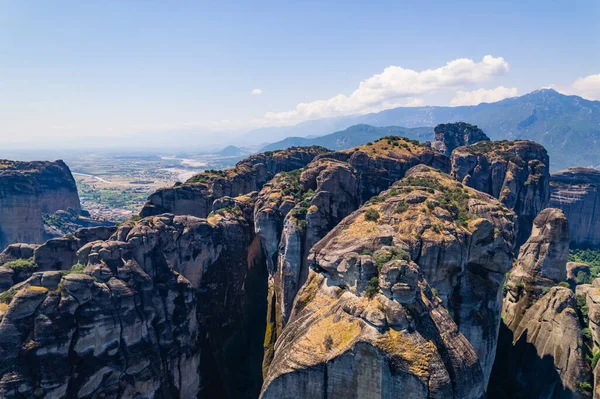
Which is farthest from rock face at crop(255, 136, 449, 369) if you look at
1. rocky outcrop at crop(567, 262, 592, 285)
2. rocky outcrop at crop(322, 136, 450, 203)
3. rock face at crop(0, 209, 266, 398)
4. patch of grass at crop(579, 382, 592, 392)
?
rocky outcrop at crop(567, 262, 592, 285)

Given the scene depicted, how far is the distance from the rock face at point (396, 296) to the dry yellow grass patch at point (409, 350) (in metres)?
0.07

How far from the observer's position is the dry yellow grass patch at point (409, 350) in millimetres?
24844

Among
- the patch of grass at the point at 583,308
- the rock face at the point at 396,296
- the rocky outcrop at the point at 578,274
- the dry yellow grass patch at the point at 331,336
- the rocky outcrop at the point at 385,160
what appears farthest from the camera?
the rocky outcrop at the point at 578,274

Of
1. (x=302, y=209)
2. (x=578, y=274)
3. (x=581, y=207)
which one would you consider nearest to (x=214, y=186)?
(x=302, y=209)

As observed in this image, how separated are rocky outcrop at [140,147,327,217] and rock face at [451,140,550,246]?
47505 mm

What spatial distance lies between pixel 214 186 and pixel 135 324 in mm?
41627

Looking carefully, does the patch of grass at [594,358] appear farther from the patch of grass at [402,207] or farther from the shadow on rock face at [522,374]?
the patch of grass at [402,207]

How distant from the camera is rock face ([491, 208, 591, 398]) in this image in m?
41.1

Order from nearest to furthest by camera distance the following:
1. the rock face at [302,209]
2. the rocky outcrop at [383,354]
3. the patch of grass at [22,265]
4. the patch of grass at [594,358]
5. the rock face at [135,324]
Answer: the rocky outcrop at [383,354], the rock face at [135,324], the patch of grass at [594,358], the patch of grass at [22,265], the rock face at [302,209]

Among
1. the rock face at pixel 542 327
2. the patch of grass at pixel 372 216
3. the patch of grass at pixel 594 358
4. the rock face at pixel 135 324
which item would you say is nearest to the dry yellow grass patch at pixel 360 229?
the patch of grass at pixel 372 216

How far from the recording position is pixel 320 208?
181ft

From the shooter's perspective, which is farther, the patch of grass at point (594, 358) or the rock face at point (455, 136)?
the rock face at point (455, 136)

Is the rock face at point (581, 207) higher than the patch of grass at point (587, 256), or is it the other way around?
the rock face at point (581, 207)

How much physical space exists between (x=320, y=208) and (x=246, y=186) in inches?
1393
